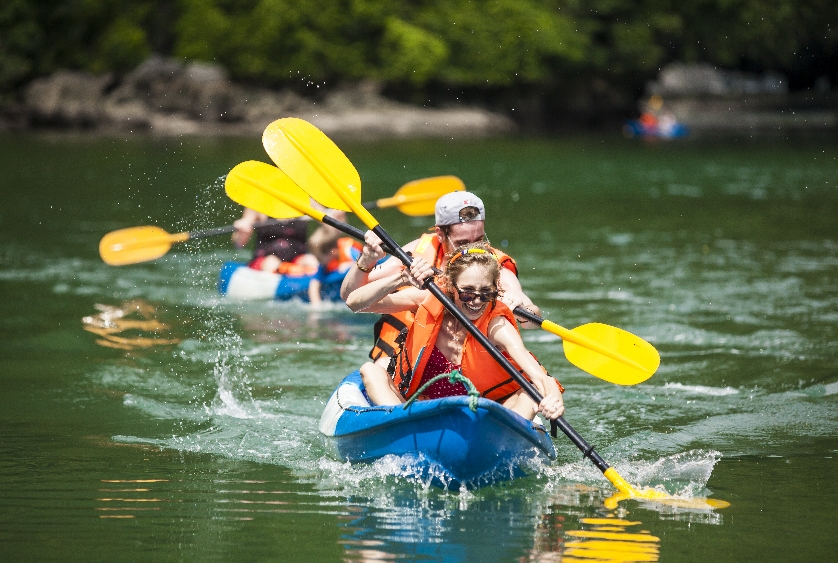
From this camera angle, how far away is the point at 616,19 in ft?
129

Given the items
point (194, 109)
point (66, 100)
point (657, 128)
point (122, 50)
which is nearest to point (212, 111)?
point (194, 109)

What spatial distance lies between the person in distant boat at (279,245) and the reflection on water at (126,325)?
107cm

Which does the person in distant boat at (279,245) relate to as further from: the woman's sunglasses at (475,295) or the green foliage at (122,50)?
the green foliage at (122,50)

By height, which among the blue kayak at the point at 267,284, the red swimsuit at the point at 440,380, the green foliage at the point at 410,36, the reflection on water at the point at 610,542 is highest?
the green foliage at the point at 410,36

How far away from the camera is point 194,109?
33094 millimetres

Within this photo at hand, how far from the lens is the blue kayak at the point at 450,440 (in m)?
4.43

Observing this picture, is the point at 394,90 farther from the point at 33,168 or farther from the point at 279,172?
the point at 279,172

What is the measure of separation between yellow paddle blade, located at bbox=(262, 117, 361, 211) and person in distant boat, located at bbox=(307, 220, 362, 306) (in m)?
3.15

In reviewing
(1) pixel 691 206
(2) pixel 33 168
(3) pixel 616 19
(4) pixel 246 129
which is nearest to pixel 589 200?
(1) pixel 691 206

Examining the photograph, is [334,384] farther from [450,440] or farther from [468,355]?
[450,440]

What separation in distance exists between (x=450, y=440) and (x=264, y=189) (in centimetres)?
208

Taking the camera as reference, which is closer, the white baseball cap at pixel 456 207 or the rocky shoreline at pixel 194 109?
the white baseball cap at pixel 456 207

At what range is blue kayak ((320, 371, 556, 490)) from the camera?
443 centimetres

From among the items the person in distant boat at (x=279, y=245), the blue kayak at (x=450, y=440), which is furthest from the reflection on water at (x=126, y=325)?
the blue kayak at (x=450, y=440)
